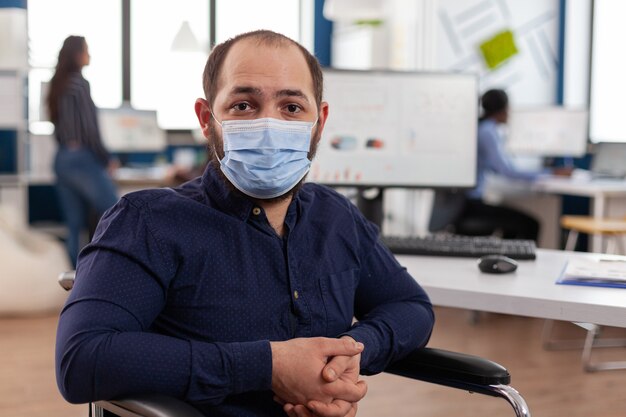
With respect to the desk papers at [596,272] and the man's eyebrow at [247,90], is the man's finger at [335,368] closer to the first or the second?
the man's eyebrow at [247,90]

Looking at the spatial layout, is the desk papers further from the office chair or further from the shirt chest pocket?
the office chair

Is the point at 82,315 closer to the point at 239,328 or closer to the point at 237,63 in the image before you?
the point at 239,328

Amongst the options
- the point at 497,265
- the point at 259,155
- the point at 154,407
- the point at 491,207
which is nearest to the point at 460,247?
the point at 497,265

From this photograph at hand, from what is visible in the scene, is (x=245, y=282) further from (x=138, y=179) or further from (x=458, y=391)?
(x=138, y=179)

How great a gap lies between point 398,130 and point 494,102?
96.8 inches

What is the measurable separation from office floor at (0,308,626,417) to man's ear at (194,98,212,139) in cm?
165

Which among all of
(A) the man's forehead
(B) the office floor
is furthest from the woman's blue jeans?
(A) the man's forehead

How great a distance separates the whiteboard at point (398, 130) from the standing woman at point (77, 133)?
2.43 m

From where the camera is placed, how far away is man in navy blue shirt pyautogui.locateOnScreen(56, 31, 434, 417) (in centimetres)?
117

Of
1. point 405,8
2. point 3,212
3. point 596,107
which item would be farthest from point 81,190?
point 596,107

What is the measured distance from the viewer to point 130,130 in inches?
226

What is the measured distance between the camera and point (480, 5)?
596cm

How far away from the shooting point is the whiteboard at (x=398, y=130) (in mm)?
2389

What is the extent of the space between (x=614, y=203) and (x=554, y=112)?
1.11m
